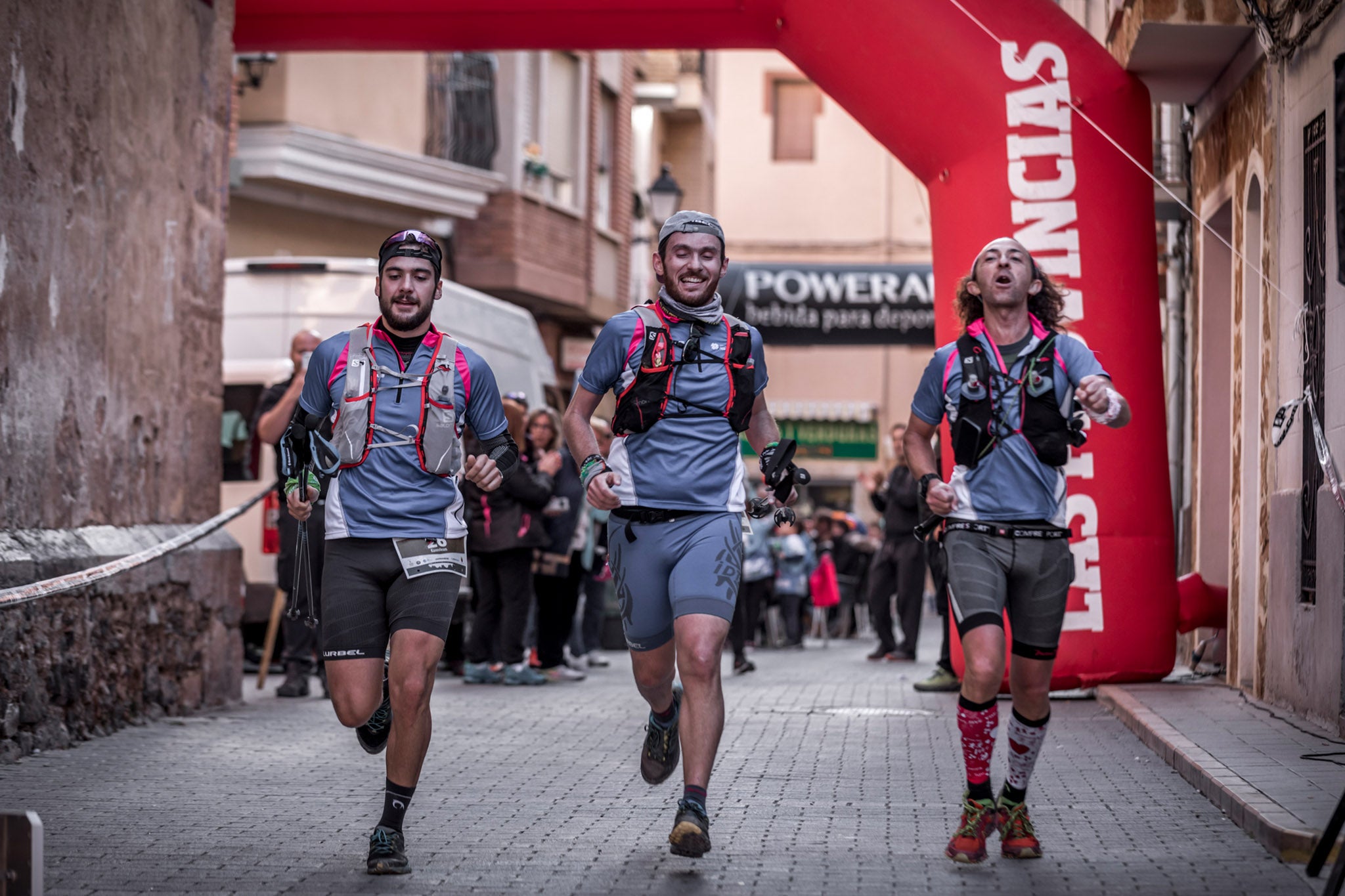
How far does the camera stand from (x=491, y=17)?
12.1 m

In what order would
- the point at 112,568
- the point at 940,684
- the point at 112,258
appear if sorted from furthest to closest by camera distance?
the point at 940,684
the point at 112,258
the point at 112,568

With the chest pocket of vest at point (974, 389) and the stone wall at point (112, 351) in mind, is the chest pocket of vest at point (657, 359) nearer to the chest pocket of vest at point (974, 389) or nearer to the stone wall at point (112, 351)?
the chest pocket of vest at point (974, 389)

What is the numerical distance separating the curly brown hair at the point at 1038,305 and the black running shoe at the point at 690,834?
1926 millimetres

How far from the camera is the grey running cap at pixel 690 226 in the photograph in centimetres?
619

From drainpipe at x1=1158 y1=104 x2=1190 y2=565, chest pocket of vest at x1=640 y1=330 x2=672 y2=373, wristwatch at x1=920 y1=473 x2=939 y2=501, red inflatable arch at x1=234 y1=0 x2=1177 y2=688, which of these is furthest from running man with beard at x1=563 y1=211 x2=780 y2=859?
drainpipe at x1=1158 y1=104 x2=1190 y2=565

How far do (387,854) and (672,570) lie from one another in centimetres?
126

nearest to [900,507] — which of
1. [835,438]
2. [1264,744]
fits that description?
[1264,744]

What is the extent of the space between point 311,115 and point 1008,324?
16.2 m

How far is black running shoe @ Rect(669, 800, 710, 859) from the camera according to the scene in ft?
18.8

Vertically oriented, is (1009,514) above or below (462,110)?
below

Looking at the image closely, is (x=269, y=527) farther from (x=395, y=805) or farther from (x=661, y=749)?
(x=395, y=805)

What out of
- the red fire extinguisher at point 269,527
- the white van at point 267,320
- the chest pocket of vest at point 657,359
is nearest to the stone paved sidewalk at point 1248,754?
the chest pocket of vest at point 657,359

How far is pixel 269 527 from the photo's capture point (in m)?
13.8

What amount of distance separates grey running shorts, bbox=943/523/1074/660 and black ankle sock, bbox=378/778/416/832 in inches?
71.5
